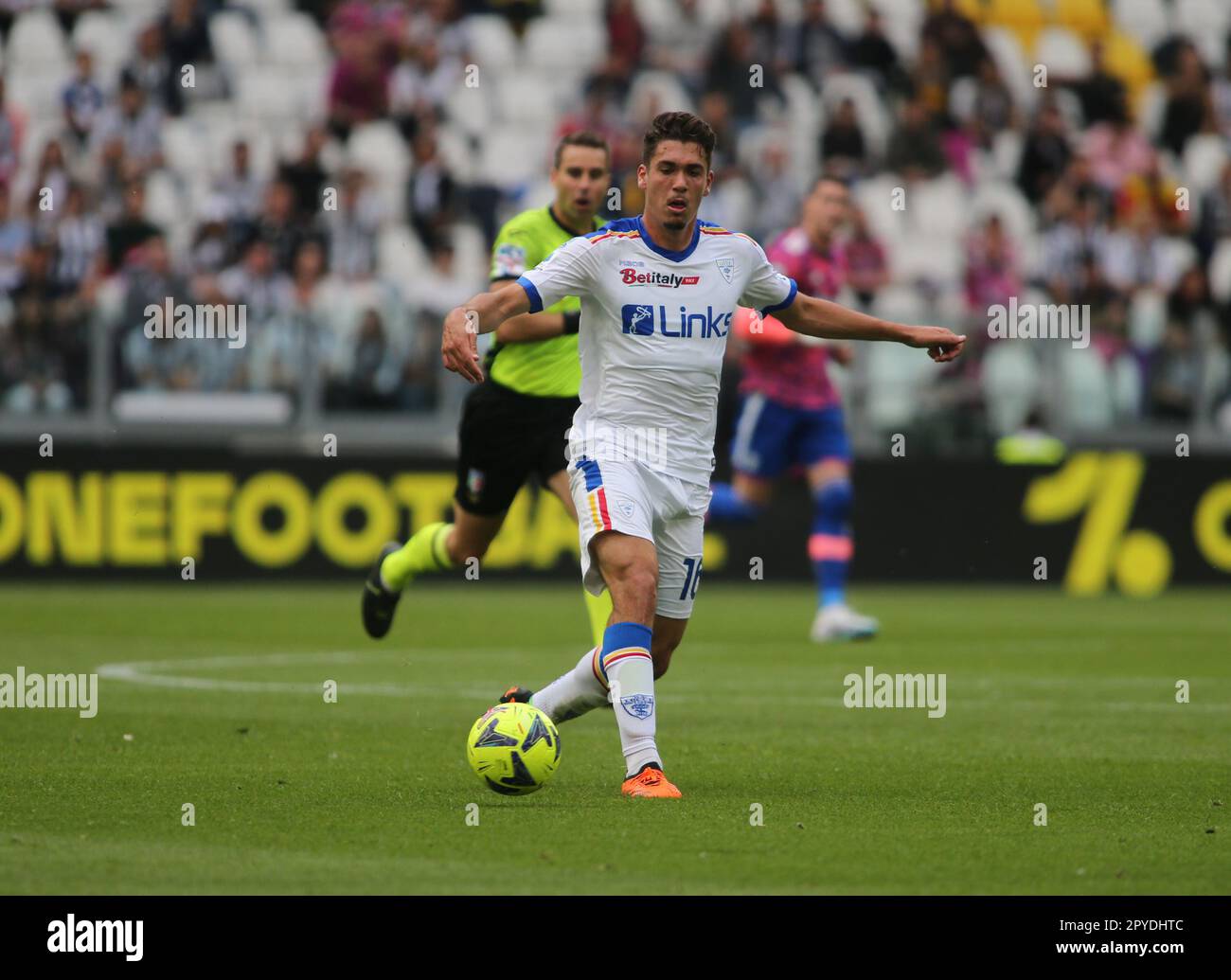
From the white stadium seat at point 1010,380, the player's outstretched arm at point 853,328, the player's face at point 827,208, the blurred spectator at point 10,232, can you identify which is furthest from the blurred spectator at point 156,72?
the player's outstretched arm at point 853,328

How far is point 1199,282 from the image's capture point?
69.1 feet

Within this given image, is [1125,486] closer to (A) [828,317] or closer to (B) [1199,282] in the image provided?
(B) [1199,282]

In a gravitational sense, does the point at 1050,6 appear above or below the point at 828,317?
above

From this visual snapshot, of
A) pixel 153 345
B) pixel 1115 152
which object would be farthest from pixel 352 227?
pixel 1115 152

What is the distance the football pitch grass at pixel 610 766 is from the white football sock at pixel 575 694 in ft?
0.93

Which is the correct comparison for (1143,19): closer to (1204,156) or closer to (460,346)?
(1204,156)

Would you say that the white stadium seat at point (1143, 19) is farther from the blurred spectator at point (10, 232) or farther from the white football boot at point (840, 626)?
the white football boot at point (840, 626)

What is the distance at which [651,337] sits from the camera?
7.55 meters

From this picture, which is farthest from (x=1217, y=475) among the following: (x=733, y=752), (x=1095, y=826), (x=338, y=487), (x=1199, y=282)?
(x=1095, y=826)

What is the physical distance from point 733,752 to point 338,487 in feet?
34.3

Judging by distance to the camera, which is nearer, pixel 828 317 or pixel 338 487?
pixel 828 317

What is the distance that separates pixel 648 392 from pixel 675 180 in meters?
0.77
